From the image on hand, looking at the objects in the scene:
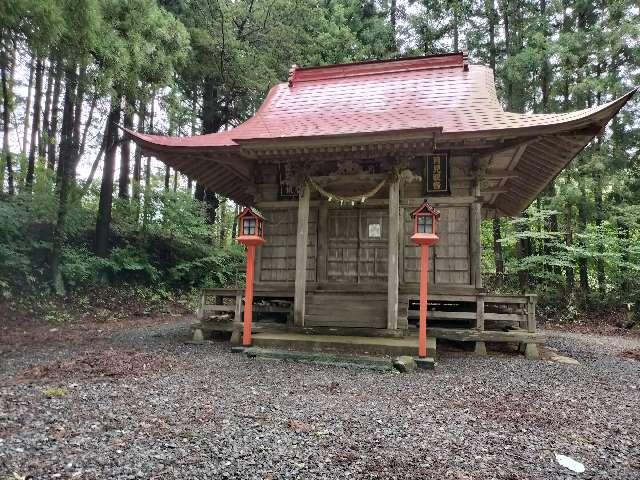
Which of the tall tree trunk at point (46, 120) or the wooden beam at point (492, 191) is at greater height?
the tall tree trunk at point (46, 120)

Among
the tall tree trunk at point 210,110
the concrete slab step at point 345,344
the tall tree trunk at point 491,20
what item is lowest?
the concrete slab step at point 345,344

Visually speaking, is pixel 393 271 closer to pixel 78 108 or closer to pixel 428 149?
pixel 428 149

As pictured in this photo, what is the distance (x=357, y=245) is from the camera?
26.8ft

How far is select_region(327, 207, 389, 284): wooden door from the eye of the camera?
8047 mm

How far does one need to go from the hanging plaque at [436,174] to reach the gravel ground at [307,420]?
3.09 meters

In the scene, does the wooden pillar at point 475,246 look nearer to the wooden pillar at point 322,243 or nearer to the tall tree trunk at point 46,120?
the wooden pillar at point 322,243

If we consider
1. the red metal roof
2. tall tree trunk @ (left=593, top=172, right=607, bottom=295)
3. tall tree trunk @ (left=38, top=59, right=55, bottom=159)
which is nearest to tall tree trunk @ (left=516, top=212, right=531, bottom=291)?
tall tree trunk @ (left=593, top=172, right=607, bottom=295)

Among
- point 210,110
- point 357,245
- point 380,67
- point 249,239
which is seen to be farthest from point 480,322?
point 210,110

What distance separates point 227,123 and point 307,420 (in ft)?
51.8

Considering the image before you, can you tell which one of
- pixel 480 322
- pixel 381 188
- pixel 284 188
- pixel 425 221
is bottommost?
pixel 480 322

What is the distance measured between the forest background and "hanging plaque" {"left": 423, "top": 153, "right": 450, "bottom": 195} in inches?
254

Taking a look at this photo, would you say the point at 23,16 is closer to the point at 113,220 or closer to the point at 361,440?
the point at 361,440

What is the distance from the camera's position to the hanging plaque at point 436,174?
7723 mm

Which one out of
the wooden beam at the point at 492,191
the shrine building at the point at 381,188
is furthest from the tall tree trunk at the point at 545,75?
the wooden beam at the point at 492,191
